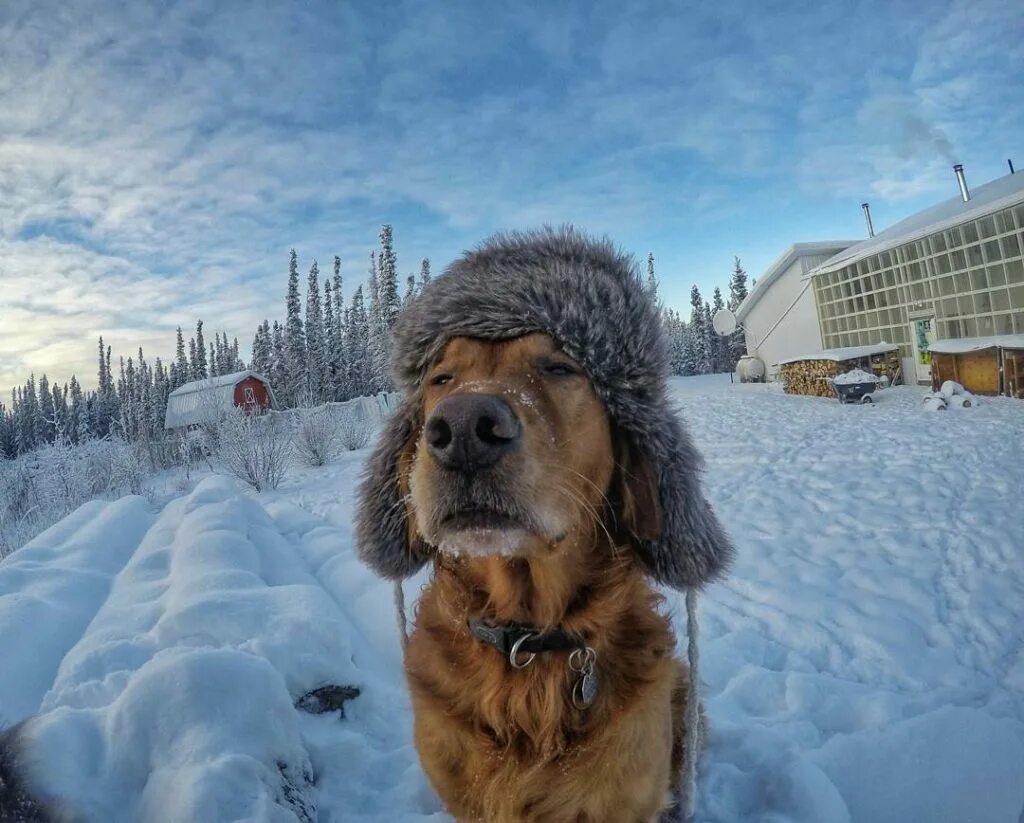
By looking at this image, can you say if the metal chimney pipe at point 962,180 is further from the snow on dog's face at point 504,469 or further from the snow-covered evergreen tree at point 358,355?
the snow-covered evergreen tree at point 358,355

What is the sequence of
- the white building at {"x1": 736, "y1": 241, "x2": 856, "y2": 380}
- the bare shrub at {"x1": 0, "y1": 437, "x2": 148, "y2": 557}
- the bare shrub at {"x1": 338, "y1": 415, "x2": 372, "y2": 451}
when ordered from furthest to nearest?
the white building at {"x1": 736, "y1": 241, "x2": 856, "y2": 380}, the bare shrub at {"x1": 338, "y1": 415, "x2": 372, "y2": 451}, the bare shrub at {"x1": 0, "y1": 437, "x2": 148, "y2": 557}

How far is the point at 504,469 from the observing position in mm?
1579

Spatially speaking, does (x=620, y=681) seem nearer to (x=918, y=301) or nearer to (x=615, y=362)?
(x=615, y=362)

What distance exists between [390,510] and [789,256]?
27614mm

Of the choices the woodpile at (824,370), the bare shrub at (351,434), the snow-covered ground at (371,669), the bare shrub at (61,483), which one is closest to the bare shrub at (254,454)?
the bare shrub at (61,483)

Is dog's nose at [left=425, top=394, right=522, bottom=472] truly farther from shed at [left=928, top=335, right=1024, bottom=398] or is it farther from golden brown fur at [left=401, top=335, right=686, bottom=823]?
shed at [left=928, top=335, right=1024, bottom=398]

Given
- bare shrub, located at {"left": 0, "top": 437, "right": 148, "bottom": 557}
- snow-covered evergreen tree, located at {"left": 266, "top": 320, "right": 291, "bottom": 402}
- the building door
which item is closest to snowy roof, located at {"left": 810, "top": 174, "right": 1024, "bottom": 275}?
the building door

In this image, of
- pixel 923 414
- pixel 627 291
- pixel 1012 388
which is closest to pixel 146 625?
pixel 627 291

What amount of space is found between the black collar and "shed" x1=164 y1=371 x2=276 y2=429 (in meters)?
17.0

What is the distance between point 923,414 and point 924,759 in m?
12.4

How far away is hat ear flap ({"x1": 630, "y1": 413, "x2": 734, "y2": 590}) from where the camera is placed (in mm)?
2146

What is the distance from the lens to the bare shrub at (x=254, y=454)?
1271cm

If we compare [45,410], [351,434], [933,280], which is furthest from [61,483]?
[45,410]

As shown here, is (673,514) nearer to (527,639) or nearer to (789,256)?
(527,639)
